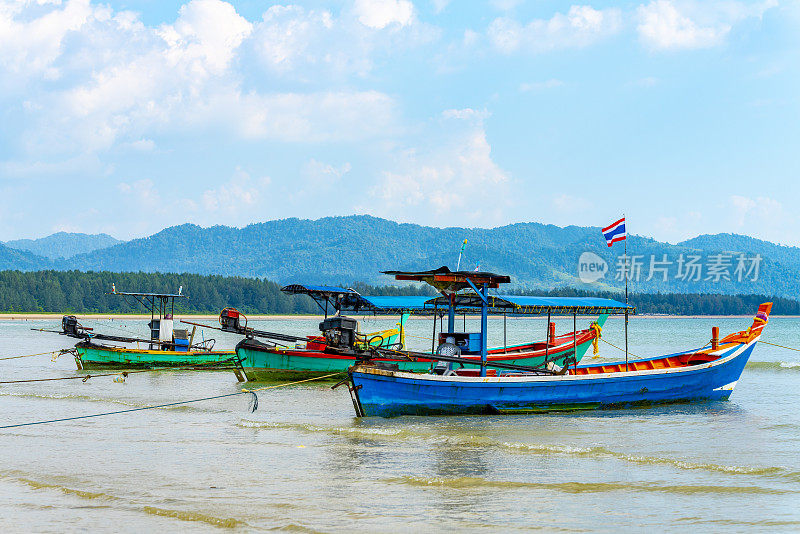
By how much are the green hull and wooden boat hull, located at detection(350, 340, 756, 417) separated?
19.6 feet

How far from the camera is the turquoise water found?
11.0m

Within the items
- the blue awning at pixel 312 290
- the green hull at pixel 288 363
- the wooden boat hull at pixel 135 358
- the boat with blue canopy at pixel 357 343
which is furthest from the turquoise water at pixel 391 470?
the wooden boat hull at pixel 135 358

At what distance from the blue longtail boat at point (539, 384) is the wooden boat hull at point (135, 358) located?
50.1ft

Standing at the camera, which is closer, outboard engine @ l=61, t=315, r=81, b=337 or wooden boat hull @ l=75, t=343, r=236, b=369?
wooden boat hull @ l=75, t=343, r=236, b=369

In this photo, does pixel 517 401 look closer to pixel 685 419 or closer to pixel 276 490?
pixel 685 419

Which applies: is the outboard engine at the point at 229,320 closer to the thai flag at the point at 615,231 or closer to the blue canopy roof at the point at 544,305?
the blue canopy roof at the point at 544,305

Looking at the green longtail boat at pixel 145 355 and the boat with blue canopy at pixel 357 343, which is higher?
the boat with blue canopy at pixel 357 343

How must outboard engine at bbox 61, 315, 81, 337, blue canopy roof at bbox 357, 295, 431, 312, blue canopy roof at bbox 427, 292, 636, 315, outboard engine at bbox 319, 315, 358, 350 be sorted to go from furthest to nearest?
outboard engine at bbox 61, 315, 81, 337
blue canopy roof at bbox 357, 295, 431, 312
blue canopy roof at bbox 427, 292, 636, 315
outboard engine at bbox 319, 315, 358, 350

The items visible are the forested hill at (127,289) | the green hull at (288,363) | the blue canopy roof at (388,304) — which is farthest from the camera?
the forested hill at (127,289)

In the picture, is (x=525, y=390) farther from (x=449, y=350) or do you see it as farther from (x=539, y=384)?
(x=449, y=350)

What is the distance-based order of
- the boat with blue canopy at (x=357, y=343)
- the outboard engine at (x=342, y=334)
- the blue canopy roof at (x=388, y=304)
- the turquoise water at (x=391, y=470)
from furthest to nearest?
the blue canopy roof at (x=388, y=304), the boat with blue canopy at (x=357, y=343), the outboard engine at (x=342, y=334), the turquoise water at (x=391, y=470)

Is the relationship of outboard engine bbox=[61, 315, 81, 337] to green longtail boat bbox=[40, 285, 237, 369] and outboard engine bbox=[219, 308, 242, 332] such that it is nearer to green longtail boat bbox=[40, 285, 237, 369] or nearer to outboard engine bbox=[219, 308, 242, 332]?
green longtail boat bbox=[40, 285, 237, 369]

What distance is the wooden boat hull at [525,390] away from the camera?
18969mm

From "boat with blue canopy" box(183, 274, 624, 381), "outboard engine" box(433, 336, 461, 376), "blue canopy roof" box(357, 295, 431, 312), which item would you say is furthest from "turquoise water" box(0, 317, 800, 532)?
"blue canopy roof" box(357, 295, 431, 312)
